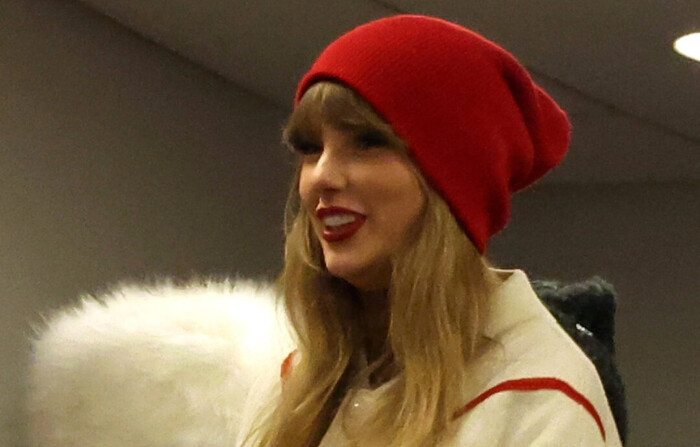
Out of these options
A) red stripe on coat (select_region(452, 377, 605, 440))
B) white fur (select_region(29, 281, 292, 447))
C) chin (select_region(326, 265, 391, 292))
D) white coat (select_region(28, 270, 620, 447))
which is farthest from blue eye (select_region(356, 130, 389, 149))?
white fur (select_region(29, 281, 292, 447))

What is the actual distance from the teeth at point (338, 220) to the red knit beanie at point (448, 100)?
78 millimetres

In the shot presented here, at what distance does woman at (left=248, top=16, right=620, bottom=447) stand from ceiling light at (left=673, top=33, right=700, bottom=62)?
0.77 meters

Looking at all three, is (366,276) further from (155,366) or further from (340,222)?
(155,366)

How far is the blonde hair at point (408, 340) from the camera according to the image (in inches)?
31.0

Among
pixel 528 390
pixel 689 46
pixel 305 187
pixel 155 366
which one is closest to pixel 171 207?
pixel 155 366

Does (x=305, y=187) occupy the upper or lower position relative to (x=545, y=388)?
upper

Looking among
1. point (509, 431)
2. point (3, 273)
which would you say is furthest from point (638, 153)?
point (509, 431)

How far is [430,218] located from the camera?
0.82 metres

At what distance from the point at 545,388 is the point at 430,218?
18 centimetres

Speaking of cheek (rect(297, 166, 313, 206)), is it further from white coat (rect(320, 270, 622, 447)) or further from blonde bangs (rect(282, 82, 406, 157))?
white coat (rect(320, 270, 622, 447))

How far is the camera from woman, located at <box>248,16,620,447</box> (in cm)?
78

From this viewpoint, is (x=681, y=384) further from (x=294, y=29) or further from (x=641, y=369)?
(x=294, y=29)

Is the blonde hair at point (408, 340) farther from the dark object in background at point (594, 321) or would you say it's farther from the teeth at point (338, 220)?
the dark object in background at point (594, 321)

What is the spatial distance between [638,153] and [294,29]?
0.96 m
